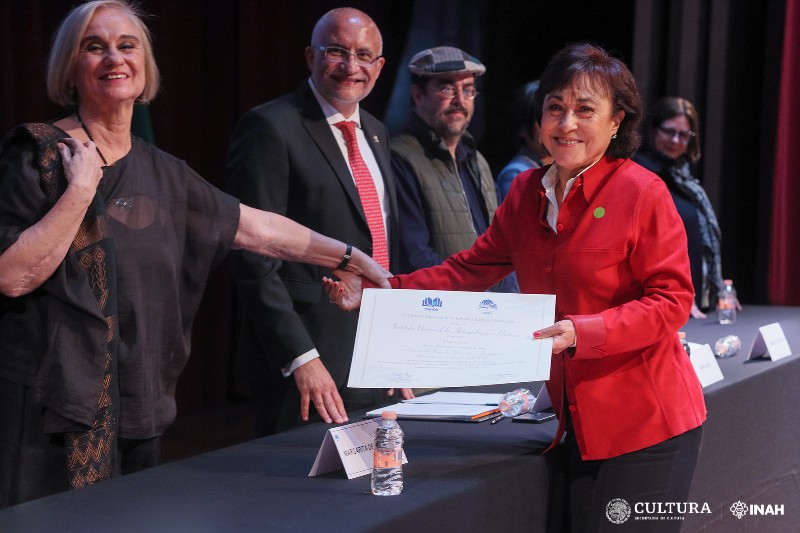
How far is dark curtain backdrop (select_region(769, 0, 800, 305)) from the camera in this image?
5363 mm

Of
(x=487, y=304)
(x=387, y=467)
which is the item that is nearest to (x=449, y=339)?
(x=487, y=304)

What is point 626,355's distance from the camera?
6.38 feet

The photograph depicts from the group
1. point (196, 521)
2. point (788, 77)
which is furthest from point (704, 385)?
point (788, 77)

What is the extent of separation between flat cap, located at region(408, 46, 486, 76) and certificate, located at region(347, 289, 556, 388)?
1643 mm

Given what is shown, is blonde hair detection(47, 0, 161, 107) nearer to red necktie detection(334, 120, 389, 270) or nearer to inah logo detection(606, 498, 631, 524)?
red necktie detection(334, 120, 389, 270)

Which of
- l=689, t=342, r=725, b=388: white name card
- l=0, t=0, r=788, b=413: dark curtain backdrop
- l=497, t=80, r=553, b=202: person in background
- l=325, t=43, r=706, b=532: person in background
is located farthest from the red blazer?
l=0, t=0, r=788, b=413: dark curtain backdrop

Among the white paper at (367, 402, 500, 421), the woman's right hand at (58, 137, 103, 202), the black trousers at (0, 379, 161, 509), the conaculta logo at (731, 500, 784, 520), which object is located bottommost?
the conaculta logo at (731, 500, 784, 520)

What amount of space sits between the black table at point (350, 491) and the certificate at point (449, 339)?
194 mm

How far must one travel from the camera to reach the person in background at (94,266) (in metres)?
1.97

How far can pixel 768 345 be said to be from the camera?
126 inches

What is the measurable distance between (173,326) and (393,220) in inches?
35.0

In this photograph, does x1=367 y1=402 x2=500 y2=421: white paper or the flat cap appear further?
the flat cap

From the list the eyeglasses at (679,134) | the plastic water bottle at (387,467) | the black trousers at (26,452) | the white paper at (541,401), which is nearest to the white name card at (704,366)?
the white paper at (541,401)

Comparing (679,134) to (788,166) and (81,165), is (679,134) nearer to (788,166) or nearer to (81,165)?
(788,166)
